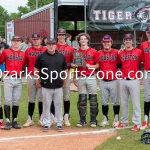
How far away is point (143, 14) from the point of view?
62.6 feet

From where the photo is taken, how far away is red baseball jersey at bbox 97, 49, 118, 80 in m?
8.78

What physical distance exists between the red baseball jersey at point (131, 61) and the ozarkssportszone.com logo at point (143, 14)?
10.8 meters

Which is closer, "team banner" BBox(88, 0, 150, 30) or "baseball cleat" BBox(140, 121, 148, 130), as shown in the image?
"baseball cleat" BBox(140, 121, 148, 130)

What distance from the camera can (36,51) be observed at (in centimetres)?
897

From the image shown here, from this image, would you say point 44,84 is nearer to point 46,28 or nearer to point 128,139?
point 128,139

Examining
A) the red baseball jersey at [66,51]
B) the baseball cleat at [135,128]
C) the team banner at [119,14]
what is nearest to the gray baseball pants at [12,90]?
the red baseball jersey at [66,51]

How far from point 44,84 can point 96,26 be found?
411 inches

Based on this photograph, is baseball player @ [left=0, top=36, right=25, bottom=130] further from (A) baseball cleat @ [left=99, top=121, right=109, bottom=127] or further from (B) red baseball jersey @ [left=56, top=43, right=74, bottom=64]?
(A) baseball cleat @ [left=99, top=121, right=109, bottom=127]

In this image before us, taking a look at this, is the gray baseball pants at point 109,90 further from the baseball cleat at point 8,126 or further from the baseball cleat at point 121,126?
the baseball cleat at point 8,126

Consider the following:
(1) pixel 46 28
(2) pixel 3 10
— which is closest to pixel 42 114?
(1) pixel 46 28

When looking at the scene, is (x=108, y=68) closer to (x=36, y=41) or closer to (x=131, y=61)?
(x=131, y=61)

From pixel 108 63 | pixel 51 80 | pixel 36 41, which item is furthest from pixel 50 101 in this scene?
pixel 108 63

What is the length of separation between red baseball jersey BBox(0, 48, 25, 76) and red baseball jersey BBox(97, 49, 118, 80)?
175 centimetres

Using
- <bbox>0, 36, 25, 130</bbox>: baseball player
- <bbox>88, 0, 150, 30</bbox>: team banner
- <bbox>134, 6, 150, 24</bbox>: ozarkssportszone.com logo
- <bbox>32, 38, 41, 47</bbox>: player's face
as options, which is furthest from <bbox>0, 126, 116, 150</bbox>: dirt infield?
<bbox>134, 6, 150, 24</bbox>: ozarkssportszone.com logo
